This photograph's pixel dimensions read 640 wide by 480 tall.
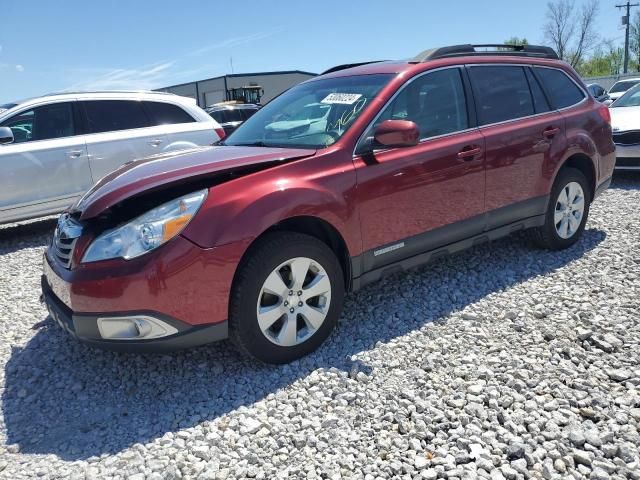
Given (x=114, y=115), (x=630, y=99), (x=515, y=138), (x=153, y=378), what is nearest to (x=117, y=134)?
(x=114, y=115)

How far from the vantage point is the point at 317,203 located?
3.00 meters

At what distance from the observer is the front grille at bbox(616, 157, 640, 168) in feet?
24.4

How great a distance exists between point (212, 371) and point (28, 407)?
3.28 ft

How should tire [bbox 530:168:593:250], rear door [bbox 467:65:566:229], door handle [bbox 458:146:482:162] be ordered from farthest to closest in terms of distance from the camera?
tire [bbox 530:168:593:250]
rear door [bbox 467:65:566:229]
door handle [bbox 458:146:482:162]

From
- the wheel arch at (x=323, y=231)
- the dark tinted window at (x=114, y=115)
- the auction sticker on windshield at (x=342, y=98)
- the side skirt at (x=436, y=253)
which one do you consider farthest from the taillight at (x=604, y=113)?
the dark tinted window at (x=114, y=115)

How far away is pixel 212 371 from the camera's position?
10.1 ft

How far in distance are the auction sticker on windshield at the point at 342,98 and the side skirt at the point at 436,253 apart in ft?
3.63

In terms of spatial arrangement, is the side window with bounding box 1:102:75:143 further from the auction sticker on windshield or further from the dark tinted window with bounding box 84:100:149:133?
the auction sticker on windshield

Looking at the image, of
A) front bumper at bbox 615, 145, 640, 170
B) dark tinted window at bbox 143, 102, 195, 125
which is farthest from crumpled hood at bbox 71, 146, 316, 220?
front bumper at bbox 615, 145, 640, 170

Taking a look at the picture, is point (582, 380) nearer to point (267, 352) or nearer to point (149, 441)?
point (267, 352)

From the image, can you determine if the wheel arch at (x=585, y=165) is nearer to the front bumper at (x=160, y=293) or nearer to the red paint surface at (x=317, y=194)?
the red paint surface at (x=317, y=194)

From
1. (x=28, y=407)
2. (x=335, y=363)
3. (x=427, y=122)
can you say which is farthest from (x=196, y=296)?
(x=427, y=122)

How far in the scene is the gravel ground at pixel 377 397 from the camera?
2283 mm

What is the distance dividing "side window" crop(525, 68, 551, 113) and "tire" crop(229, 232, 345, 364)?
2.51m
